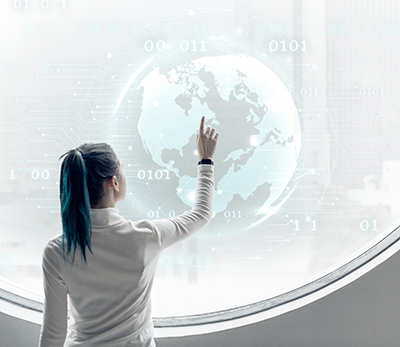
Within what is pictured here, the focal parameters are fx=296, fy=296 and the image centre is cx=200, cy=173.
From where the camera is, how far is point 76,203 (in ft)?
2.06

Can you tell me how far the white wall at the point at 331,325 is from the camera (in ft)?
3.33

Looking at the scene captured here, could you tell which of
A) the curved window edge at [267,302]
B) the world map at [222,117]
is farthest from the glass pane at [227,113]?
the curved window edge at [267,302]

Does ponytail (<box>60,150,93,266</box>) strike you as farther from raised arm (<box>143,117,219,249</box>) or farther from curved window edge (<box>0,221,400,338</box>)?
curved window edge (<box>0,221,400,338</box>)

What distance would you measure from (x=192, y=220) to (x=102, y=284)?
10.3 inches

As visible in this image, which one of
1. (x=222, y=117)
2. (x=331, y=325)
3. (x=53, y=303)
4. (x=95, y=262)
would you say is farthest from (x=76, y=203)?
(x=331, y=325)

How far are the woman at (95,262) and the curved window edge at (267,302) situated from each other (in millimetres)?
422

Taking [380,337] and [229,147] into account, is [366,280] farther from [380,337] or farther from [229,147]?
[229,147]

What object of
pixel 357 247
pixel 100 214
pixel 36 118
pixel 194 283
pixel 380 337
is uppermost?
pixel 36 118

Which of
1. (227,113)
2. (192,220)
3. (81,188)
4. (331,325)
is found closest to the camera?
(81,188)

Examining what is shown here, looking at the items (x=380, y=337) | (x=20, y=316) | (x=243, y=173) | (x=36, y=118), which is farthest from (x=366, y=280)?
(x=36, y=118)

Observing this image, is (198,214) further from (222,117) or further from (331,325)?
(331,325)

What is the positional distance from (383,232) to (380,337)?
0.37 metres

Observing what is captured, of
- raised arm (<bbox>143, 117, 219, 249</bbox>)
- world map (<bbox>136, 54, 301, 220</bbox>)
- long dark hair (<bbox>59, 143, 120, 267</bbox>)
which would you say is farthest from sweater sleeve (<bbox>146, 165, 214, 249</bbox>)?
world map (<bbox>136, 54, 301, 220</bbox>)

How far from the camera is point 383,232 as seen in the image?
1158 millimetres
